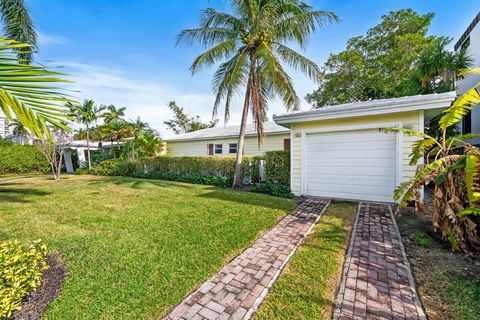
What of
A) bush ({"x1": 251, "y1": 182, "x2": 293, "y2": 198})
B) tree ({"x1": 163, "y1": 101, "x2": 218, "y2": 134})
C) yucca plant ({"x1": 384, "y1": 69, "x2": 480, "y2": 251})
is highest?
tree ({"x1": 163, "y1": 101, "x2": 218, "y2": 134})

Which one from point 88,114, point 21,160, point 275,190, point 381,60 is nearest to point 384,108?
Result: point 275,190

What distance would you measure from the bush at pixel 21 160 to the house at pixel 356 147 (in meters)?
23.2

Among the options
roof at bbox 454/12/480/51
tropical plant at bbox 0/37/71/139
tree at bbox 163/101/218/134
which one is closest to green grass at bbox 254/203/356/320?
tropical plant at bbox 0/37/71/139

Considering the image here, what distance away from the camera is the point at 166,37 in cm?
989

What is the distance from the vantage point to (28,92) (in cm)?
167

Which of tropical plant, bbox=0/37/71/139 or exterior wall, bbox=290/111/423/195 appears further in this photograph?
exterior wall, bbox=290/111/423/195

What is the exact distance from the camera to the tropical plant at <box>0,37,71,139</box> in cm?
156

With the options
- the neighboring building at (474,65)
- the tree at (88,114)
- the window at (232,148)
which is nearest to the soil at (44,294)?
the window at (232,148)

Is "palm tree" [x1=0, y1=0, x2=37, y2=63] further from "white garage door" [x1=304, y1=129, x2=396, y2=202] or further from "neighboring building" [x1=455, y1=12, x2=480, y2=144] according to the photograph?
"neighboring building" [x1=455, y1=12, x2=480, y2=144]

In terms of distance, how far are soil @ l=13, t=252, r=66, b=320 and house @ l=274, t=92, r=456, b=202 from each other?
678 cm

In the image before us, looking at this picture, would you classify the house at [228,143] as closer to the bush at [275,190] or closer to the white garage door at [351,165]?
the bush at [275,190]

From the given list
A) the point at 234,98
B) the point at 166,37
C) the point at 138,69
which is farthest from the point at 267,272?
the point at 138,69

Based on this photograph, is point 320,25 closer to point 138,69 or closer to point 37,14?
point 138,69

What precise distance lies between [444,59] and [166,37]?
42.8 feet
